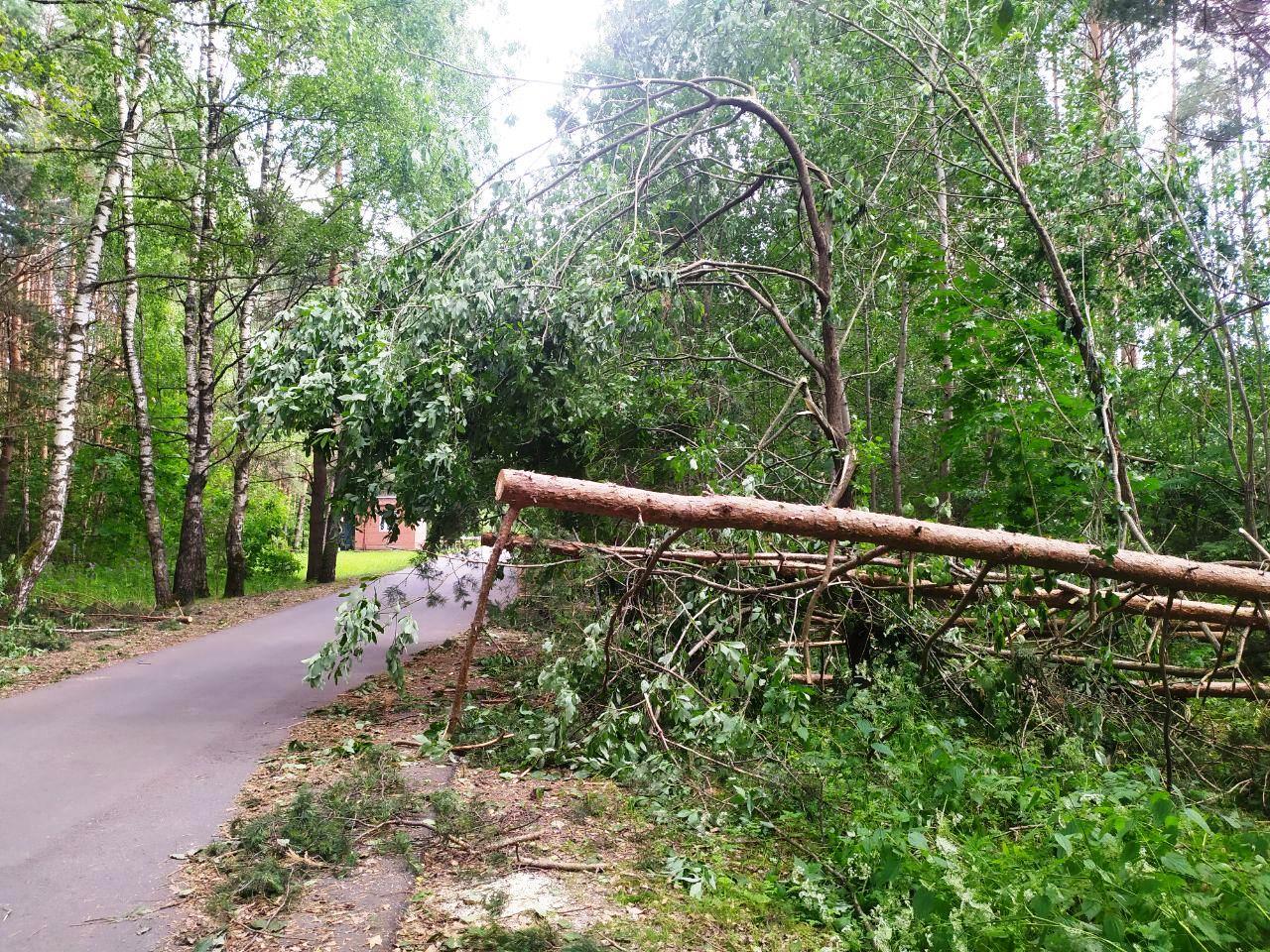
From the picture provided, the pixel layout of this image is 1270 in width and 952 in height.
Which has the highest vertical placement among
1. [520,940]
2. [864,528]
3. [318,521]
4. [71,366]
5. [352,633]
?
[71,366]

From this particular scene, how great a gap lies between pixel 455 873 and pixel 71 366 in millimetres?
9561

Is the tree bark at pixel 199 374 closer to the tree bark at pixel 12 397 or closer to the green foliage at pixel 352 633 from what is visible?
the tree bark at pixel 12 397

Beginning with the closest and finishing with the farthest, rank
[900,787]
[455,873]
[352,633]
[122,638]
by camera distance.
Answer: [455,873] → [900,787] → [352,633] → [122,638]

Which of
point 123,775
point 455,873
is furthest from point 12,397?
point 455,873

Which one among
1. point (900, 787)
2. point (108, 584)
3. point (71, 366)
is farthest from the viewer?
point (108, 584)

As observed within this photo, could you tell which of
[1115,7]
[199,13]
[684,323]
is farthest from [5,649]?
[1115,7]

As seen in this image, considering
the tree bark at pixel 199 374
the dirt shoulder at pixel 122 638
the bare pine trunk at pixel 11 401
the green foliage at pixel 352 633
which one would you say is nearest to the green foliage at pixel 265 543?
the bare pine trunk at pixel 11 401

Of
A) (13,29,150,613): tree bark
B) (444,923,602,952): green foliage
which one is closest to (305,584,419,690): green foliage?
(444,923,602,952): green foliage

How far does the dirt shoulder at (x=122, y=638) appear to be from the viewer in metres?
7.25

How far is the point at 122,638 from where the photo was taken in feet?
30.9

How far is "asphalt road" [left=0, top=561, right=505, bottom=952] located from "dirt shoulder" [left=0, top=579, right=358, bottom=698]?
1.04 ft

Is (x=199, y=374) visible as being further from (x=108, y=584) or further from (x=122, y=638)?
(x=108, y=584)

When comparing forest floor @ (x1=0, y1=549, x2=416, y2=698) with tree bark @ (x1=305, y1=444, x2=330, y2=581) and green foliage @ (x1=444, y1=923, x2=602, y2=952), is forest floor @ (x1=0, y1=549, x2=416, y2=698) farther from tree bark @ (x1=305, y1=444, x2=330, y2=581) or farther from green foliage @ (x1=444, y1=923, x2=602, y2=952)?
green foliage @ (x1=444, y1=923, x2=602, y2=952)

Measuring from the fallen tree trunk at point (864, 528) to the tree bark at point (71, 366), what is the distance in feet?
27.0
